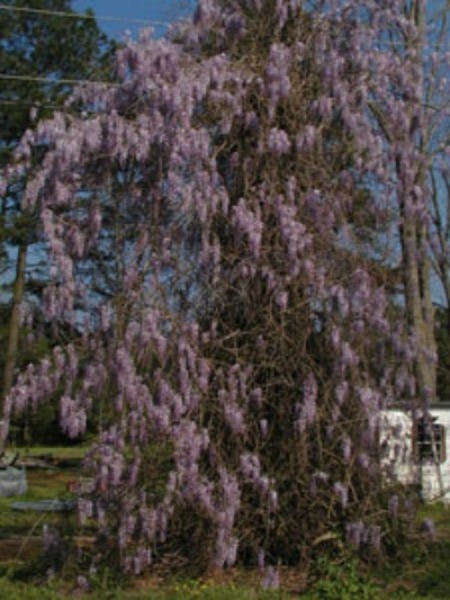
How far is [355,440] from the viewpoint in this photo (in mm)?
8836

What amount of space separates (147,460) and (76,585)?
46.3 inches

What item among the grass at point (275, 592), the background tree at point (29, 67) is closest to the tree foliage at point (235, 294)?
the grass at point (275, 592)

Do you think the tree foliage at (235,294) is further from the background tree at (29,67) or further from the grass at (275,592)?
the background tree at (29,67)

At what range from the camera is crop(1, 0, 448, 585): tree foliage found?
828cm

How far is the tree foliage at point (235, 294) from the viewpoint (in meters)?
8.28

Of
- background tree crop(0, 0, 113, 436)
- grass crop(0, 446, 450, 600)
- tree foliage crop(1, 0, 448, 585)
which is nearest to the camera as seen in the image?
grass crop(0, 446, 450, 600)

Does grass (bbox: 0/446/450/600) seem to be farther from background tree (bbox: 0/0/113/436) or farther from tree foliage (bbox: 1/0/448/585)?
background tree (bbox: 0/0/113/436)

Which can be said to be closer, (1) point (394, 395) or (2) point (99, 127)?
(2) point (99, 127)

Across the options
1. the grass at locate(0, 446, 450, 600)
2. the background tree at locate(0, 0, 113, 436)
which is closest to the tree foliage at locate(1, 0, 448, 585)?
the grass at locate(0, 446, 450, 600)

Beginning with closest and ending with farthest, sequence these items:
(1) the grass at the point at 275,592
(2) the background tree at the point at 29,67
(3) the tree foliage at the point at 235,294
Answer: (1) the grass at the point at 275,592, (3) the tree foliage at the point at 235,294, (2) the background tree at the point at 29,67

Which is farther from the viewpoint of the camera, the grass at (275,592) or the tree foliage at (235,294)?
the tree foliage at (235,294)

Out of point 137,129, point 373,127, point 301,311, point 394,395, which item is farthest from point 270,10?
point 394,395

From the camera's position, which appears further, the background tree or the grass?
the background tree

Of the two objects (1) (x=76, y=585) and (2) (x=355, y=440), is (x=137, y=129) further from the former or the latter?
(1) (x=76, y=585)
